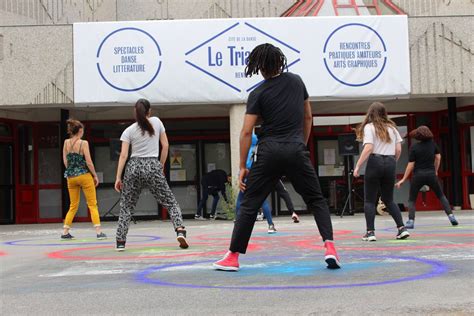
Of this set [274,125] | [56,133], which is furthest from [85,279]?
[56,133]

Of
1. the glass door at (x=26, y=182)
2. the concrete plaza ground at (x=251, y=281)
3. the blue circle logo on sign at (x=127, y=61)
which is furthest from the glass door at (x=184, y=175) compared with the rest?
the concrete plaza ground at (x=251, y=281)

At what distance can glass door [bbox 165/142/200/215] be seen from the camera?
18297mm

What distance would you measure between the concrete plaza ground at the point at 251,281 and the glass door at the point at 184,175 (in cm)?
1026

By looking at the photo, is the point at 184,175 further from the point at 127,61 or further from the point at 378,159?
the point at 378,159

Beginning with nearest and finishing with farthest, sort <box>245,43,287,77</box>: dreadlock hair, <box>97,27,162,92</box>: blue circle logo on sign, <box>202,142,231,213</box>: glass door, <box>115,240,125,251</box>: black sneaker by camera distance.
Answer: <box>245,43,287,77</box>: dreadlock hair
<box>115,240,125,251</box>: black sneaker
<box>97,27,162,92</box>: blue circle logo on sign
<box>202,142,231,213</box>: glass door

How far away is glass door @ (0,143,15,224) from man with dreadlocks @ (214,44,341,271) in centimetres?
1385

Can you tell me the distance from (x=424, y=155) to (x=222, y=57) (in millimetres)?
6791

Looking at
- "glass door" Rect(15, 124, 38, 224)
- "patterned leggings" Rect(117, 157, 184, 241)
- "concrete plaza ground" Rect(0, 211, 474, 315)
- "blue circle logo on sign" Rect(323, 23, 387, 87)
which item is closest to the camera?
"concrete plaza ground" Rect(0, 211, 474, 315)

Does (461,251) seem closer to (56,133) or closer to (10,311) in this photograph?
(10,311)

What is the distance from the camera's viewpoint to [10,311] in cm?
409

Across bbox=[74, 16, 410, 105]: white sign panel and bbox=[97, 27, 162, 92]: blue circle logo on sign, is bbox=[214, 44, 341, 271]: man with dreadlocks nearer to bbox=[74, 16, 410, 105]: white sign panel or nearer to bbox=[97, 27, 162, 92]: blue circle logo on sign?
bbox=[74, 16, 410, 105]: white sign panel

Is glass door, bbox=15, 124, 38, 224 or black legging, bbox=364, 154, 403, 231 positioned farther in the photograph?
glass door, bbox=15, 124, 38, 224

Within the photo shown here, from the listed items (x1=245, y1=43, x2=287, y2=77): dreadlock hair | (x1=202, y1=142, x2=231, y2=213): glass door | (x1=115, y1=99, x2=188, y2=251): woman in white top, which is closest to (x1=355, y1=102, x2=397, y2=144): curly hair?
(x1=115, y1=99, x2=188, y2=251): woman in white top

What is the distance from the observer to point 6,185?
17.9 metres
